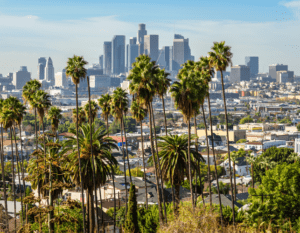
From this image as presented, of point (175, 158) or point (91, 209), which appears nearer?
point (91, 209)

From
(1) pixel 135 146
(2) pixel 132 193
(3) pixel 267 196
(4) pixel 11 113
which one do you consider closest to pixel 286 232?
(3) pixel 267 196

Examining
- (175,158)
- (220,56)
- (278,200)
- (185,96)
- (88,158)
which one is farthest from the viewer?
(220,56)

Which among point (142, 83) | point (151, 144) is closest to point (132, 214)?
point (151, 144)

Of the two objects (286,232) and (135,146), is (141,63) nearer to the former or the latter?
(286,232)

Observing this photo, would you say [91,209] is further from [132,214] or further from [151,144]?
[151,144]

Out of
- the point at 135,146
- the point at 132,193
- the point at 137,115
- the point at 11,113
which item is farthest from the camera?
the point at 135,146

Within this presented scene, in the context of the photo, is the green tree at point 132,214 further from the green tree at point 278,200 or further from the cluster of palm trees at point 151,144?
the green tree at point 278,200

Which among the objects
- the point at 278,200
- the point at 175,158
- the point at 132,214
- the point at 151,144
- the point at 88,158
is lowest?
the point at 132,214

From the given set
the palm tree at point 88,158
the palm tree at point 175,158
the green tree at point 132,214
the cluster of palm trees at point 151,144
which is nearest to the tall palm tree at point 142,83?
the cluster of palm trees at point 151,144
